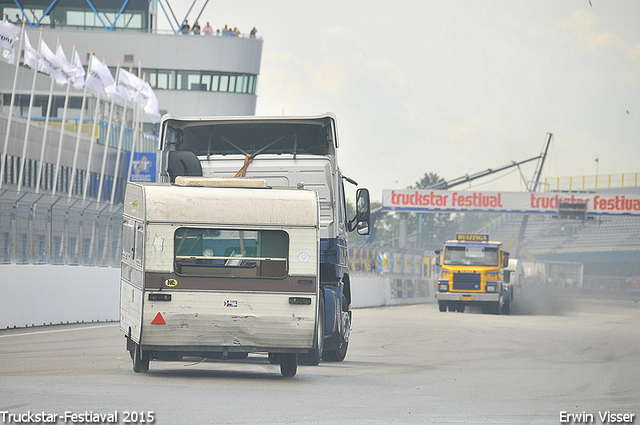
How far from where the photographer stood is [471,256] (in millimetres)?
36938

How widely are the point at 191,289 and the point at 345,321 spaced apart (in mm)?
4179

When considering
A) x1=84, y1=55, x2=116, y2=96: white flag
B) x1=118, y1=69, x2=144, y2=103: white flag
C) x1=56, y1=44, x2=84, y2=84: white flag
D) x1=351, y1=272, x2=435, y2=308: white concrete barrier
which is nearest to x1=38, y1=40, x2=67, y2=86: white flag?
x1=56, y1=44, x2=84, y2=84: white flag

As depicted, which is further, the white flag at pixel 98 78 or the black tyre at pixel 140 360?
the white flag at pixel 98 78

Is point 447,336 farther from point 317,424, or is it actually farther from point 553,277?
point 553,277

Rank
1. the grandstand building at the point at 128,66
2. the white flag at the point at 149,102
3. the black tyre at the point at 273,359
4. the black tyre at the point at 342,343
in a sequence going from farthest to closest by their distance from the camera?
the grandstand building at the point at 128,66, the white flag at the point at 149,102, the black tyre at the point at 342,343, the black tyre at the point at 273,359

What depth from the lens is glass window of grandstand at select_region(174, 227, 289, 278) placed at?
11.5 m

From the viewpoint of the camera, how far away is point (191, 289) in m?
11.3

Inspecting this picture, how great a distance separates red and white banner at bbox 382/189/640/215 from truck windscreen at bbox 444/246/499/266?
28.2m

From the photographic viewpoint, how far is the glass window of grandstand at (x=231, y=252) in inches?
453

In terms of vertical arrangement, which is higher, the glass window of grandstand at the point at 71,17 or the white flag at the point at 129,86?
the glass window of grandstand at the point at 71,17

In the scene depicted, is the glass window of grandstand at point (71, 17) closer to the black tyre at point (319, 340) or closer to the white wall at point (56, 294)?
the white wall at point (56, 294)

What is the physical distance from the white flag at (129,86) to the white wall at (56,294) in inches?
1047

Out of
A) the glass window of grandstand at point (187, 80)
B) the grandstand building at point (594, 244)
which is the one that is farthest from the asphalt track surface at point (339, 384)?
the grandstand building at point (594, 244)

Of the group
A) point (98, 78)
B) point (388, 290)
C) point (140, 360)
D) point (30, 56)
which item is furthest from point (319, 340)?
point (98, 78)
